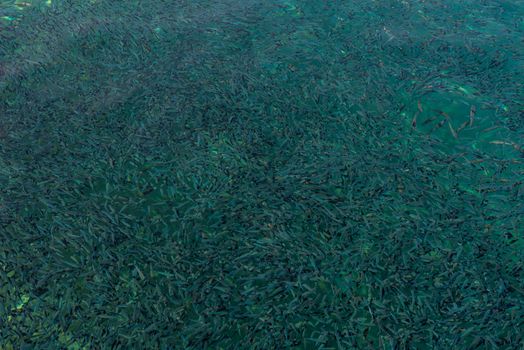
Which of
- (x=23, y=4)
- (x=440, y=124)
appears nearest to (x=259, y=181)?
(x=440, y=124)

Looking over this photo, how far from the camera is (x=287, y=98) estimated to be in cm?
497

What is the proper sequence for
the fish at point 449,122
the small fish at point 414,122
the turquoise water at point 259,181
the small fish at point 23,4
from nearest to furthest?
the turquoise water at point 259,181
the fish at point 449,122
the small fish at point 414,122
the small fish at point 23,4

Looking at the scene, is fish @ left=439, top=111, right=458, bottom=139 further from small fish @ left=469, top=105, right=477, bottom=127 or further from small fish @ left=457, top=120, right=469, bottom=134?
small fish @ left=469, top=105, right=477, bottom=127

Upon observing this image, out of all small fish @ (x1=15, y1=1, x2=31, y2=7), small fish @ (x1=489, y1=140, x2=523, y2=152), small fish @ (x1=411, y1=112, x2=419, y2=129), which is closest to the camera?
small fish @ (x1=489, y1=140, x2=523, y2=152)

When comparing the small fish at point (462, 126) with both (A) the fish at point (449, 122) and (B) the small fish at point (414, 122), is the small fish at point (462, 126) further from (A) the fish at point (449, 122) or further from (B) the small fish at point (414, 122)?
(B) the small fish at point (414, 122)

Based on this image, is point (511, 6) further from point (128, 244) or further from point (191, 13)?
point (128, 244)

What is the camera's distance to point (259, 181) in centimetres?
402

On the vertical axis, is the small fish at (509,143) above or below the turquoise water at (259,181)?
below

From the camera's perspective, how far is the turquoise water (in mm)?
3078

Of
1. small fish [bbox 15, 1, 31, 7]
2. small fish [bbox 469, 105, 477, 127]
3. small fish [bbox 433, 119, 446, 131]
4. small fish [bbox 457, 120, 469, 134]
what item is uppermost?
small fish [bbox 15, 1, 31, 7]

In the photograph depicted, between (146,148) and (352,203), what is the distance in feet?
7.43

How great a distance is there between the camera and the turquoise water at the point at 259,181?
3078 mm

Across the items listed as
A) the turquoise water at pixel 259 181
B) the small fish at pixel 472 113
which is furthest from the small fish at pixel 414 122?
the small fish at pixel 472 113

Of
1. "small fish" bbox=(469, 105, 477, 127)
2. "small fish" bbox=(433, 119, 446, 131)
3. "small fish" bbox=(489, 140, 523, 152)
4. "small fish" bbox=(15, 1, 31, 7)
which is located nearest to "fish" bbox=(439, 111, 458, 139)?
"small fish" bbox=(433, 119, 446, 131)
